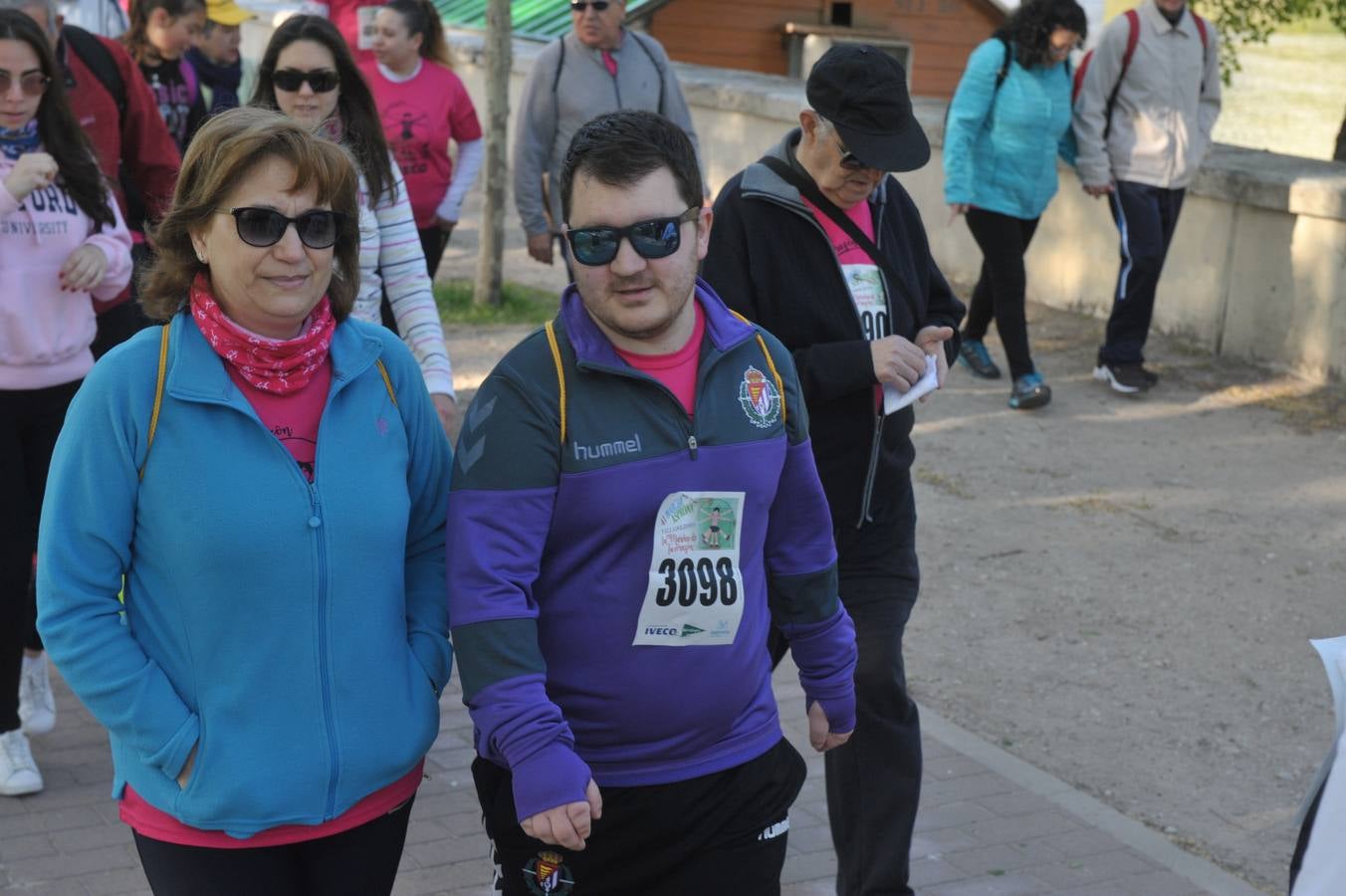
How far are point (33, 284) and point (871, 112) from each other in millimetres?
2388

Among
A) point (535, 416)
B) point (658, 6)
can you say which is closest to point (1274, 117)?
point (658, 6)

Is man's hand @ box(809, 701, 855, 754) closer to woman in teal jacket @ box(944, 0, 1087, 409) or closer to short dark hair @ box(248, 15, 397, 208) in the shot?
short dark hair @ box(248, 15, 397, 208)

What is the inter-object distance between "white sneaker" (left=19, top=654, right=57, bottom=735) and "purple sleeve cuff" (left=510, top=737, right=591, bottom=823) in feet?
10.1

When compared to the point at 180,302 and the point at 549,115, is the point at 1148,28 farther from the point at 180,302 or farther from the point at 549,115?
the point at 180,302

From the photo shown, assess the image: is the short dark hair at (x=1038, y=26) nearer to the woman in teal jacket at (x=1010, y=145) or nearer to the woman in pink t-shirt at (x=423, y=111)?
the woman in teal jacket at (x=1010, y=145)

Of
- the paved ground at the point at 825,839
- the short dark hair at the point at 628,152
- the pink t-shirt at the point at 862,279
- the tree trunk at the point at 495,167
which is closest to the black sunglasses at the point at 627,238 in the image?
the short dark hair at the point at 628,152

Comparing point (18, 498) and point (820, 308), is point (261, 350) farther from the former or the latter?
point (18, 498)

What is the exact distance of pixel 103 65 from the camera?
212 inches

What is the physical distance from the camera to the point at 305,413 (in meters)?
2.71

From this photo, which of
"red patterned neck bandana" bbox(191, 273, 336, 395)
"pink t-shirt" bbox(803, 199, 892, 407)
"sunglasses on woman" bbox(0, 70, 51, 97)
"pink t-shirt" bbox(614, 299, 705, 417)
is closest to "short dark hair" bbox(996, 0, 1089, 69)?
"pink t-shirt" bbox(803, 199, 892, 407)

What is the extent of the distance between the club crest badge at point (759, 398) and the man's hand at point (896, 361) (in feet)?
2.88

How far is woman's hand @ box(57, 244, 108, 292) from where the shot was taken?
4676 mm

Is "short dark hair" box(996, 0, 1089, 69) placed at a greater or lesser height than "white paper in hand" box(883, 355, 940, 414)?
greater

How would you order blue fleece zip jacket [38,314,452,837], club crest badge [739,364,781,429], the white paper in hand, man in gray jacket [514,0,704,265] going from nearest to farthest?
blue fleece zip jacket [38,314,452,837]
club crest badge [739,364,781,429]
the white paper in hand
man in gray jacket [514,0,704,265]
